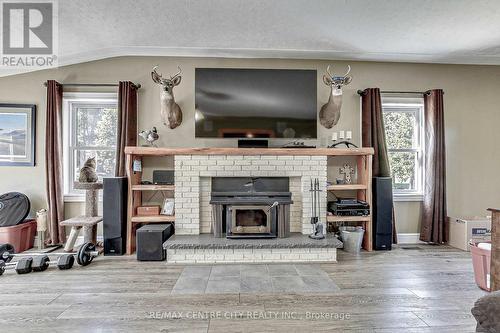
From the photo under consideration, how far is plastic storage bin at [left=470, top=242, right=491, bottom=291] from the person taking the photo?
256 cm

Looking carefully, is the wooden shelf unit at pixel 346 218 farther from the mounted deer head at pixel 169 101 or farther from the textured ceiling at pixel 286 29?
the mounted deer head at pixel 169 101

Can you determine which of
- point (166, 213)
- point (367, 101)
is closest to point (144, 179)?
point (166, 213)

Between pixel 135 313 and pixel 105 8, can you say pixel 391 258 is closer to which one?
pixel 135 313

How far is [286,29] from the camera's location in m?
3.39

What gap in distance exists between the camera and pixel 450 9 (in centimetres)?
291

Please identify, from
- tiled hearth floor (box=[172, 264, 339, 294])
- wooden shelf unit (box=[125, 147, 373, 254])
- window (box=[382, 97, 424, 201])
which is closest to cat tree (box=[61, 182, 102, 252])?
wooden shelf unit (box=[125, 147, 373, 254])

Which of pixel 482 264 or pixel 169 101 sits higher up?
pixel 169 101

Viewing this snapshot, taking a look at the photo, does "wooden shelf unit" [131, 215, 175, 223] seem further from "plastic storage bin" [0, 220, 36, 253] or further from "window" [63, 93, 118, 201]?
"plastic storage bin" [0, 220, 36, 253]

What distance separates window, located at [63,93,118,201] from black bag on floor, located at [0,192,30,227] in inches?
19.3

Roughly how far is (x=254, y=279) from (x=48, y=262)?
2246 mm

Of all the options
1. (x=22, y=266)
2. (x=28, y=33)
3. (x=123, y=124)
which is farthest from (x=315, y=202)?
(x=28, y=33)

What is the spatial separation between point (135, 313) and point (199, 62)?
10.7 feet

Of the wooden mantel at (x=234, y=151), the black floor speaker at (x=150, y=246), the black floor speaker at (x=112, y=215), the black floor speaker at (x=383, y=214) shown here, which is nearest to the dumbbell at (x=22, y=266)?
the black floor speaker at (x=112, y=215)

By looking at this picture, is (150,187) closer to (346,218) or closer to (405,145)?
(346,218)
